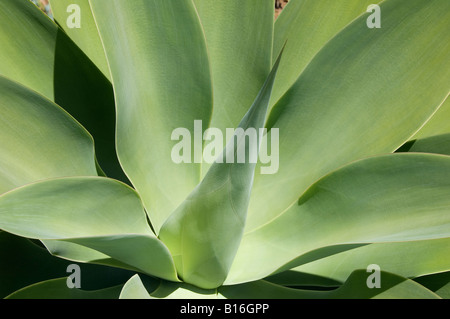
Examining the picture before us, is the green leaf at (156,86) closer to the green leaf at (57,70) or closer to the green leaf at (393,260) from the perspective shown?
the green leaf at (57,70)

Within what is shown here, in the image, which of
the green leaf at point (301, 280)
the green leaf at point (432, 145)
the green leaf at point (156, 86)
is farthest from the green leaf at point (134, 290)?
the green leaf at point (432, 145)

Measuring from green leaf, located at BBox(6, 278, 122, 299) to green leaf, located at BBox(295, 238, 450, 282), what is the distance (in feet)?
1.14

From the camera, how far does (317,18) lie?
3.37ft

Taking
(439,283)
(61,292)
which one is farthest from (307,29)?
(61,292)

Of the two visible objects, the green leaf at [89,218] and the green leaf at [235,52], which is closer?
the green leaf at [89,218]

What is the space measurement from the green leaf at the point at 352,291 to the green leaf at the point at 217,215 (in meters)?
0.05

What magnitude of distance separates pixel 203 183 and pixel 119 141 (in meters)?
0.22

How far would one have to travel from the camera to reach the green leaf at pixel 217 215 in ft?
2.31

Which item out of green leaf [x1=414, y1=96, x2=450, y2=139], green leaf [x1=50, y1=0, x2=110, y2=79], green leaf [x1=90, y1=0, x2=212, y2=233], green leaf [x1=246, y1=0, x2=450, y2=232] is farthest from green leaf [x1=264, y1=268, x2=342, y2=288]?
green leaf [x1=50, y1=0, x2=110, y2=79]

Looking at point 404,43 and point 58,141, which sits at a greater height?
point 404,43

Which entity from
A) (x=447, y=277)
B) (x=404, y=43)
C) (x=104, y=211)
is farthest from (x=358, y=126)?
(x=104, y=211)

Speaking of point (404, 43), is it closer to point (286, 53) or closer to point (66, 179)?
point (286, 53)

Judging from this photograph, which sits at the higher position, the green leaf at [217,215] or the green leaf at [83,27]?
the green leaf at [83,27]

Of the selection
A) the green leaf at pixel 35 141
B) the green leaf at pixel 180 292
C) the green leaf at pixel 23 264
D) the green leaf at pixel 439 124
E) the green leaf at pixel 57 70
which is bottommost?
the green leaf at pixel 180 292
